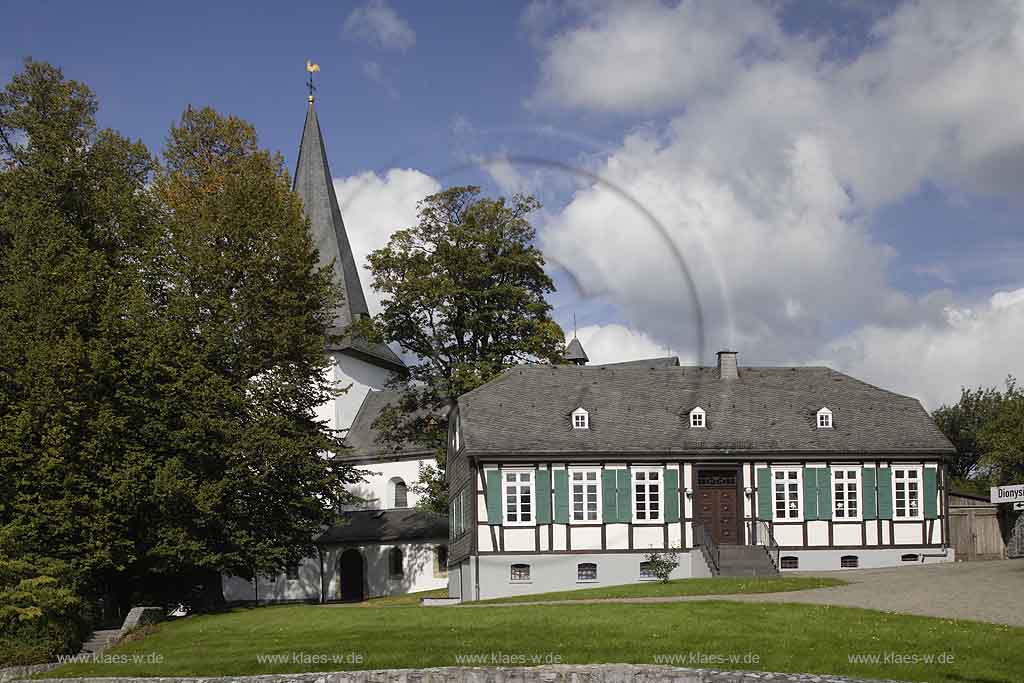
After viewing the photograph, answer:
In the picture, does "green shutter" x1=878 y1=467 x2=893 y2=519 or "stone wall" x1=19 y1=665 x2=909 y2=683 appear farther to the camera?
"green shutter" x1=878 y1=467 x2=893 y2=519

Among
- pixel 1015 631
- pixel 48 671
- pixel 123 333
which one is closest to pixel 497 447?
pixel 123 333

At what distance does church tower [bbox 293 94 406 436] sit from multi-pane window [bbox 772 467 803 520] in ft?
102

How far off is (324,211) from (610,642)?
162ft

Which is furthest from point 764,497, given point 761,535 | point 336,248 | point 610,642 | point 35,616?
point 336,248

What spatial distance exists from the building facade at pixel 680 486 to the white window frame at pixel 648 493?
0.16 feet

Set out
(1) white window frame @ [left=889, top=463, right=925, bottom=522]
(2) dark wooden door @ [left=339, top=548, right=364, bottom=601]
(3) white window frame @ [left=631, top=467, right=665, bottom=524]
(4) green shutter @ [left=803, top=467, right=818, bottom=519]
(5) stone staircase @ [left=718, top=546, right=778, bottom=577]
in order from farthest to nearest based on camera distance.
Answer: (2) dark wooden door @ [left=339, top=548, right=364, bottom=601]
(1) white window frame @ [left=889, top=463, right=925, bottom=522]
(4) green shutter @ [left=803, top=467, right=818, bottom=519]
(3) white window frame @ [left=631, top=467, right=665, bottom=524]
(5) stone staircase @ [left=718, top=546, right=778, bottom=577]

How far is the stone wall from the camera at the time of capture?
1850 cm

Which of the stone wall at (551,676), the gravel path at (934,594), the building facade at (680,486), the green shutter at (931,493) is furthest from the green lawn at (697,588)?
the stone wall at (551,676)

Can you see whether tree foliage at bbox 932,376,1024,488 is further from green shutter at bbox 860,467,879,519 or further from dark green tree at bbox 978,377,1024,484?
green shutter at bbox 860,467,879,519

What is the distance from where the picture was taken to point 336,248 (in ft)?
228


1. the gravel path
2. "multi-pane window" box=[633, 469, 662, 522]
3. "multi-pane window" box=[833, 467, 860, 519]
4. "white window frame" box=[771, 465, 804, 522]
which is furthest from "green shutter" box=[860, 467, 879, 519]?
"multi-pane window" box=[633, 469, 662, 522]

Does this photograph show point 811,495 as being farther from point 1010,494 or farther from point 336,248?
point 336,248

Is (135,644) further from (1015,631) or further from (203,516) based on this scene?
(1015,631)

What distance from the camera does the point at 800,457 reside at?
42531mm
